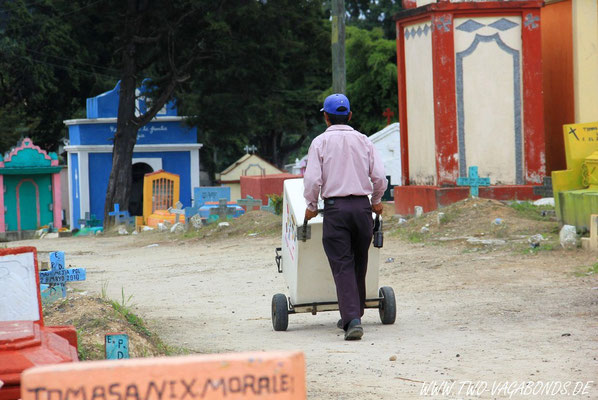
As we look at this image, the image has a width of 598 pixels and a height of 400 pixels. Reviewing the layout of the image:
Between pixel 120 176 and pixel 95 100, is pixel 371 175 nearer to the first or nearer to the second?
pixel 120 176

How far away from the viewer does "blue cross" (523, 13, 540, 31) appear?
1695 centimetres

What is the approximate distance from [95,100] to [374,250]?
92.9 ft

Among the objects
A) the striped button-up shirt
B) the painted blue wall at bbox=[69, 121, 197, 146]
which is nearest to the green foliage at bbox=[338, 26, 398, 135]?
the painted blue wall at bbox=[69, 121, 197, 146]

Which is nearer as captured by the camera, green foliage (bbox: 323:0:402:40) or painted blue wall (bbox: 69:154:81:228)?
painted blue wall (bbox: 69:154:81:228)

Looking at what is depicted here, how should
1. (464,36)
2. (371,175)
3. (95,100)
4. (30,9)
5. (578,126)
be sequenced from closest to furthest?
(371,175) → (578,126) → (464,36) → (95,100) → (30,9)

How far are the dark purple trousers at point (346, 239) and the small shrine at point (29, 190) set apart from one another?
2703 centimetres

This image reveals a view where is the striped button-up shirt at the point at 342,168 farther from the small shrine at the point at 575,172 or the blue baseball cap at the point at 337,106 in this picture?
the small shrine at the point at 575,172

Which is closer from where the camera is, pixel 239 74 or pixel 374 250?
pixel 374 250

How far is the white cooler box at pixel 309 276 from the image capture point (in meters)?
7.45

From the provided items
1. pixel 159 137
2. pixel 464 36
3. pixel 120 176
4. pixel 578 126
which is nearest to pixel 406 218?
pixel 464 36

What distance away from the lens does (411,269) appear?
11711mm

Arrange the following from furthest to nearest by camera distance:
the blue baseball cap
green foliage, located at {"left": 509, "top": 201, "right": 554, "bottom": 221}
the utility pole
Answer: the utility pole < green foliage, located at {"left": 509, "top": 201, "right": 554, "bottom": 221} < the blue baseball cap

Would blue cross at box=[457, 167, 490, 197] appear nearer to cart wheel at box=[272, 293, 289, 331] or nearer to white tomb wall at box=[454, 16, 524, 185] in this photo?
white tomb wall at box=[454, 16, 524, 185]

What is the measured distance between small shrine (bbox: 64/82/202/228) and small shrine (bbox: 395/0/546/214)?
60.9 feet
